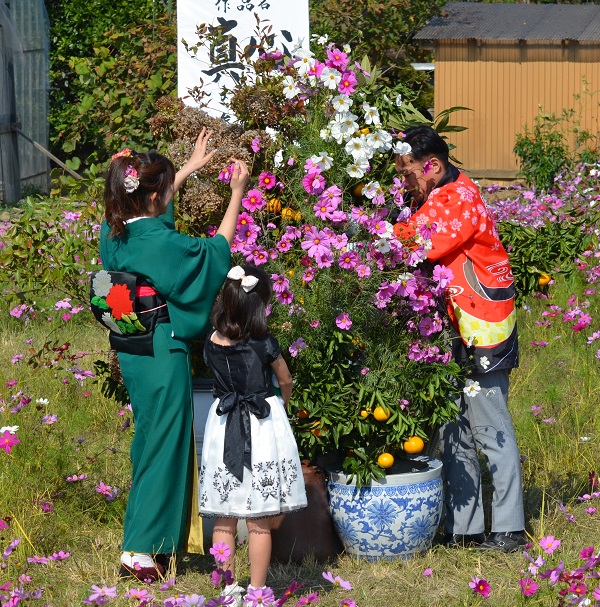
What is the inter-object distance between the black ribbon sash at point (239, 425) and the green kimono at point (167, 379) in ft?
0.88

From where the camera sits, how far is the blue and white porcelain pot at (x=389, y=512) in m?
3.91

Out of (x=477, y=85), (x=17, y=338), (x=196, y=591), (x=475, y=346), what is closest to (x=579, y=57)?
(x=477, y=85)

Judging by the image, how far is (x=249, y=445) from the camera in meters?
3.50

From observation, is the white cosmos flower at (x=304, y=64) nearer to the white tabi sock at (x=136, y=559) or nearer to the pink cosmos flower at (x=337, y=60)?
the pink cosmos flower at (x=337, y=60)

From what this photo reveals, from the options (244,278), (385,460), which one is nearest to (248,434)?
(244,278)

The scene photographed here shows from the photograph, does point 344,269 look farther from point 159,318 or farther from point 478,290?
point 159,318

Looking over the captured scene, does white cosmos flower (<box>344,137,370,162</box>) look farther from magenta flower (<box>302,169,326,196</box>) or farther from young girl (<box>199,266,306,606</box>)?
young girl (<box>199,266,306,606</box>)

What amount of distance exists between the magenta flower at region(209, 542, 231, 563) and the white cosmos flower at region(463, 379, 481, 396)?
106 cm

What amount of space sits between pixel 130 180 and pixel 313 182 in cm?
64

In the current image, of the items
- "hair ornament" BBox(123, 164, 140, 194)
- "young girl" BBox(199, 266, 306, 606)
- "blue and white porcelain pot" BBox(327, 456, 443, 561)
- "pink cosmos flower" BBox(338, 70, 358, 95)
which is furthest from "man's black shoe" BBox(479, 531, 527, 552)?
"hair ornament" BBox(123, 164, 140, 194)

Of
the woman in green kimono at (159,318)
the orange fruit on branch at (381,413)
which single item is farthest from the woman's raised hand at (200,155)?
the orange fruit on branch at (381,413)

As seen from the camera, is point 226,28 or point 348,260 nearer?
point 348,260

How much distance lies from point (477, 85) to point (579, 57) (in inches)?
52.2

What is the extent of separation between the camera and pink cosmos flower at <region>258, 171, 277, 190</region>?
3887 millimetres
